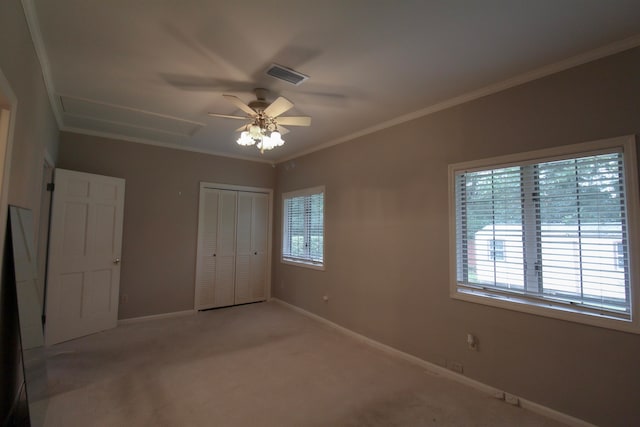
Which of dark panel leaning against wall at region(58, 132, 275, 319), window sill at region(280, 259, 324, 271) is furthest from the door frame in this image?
window sill at region(280, 259, 324, 271)

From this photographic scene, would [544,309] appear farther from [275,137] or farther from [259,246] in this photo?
[259,246]

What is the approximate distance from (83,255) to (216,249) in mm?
1833

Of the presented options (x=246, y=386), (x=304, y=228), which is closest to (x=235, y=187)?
(x=304, y=228)

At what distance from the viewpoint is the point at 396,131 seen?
352 centimetres

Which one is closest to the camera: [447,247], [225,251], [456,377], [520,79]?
[520,79]

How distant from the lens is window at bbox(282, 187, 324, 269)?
4684mm

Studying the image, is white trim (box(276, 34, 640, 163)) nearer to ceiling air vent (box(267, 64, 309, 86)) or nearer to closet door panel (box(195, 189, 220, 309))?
ceiling air vent (box(267, 64, 309, 86))

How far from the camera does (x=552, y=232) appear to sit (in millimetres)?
2354

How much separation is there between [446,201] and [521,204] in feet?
2.11

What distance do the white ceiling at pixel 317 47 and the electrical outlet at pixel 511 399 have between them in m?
2.67

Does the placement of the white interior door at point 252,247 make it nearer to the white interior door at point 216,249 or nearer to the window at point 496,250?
the white interior door at point 216,249

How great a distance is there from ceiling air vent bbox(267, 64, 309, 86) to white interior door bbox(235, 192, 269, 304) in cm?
317

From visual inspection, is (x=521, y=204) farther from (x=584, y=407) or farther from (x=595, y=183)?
(x=584, y=407)

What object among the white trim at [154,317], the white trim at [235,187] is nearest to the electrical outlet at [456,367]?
the white trim at [154,317]
